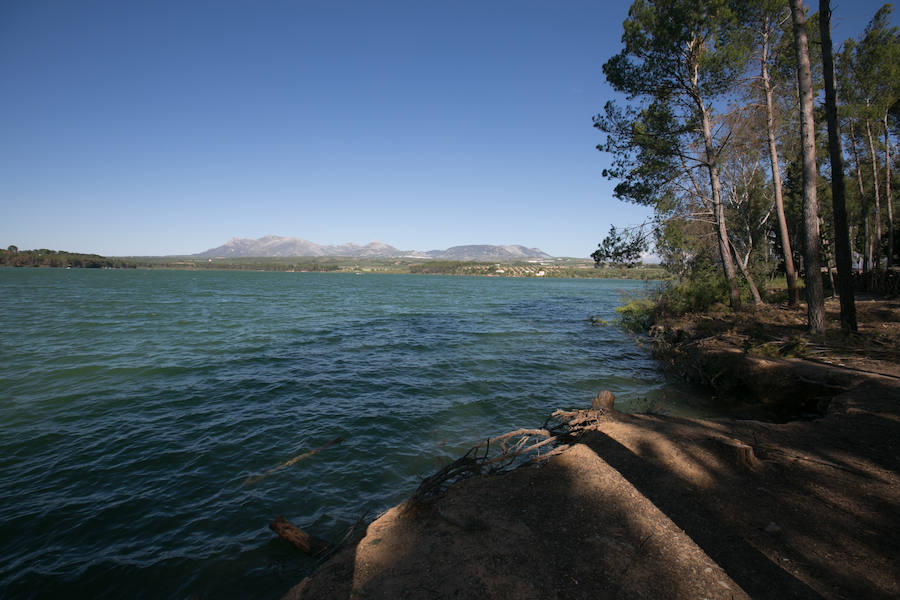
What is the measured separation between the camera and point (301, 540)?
526 cm

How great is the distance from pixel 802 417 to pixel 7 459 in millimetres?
17319

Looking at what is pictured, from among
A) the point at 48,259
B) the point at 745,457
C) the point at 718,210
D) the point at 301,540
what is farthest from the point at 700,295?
the point at 48,259

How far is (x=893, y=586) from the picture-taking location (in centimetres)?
334

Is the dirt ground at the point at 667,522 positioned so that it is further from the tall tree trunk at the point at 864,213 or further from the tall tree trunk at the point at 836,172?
the tall tree trunk at the point at 864,213

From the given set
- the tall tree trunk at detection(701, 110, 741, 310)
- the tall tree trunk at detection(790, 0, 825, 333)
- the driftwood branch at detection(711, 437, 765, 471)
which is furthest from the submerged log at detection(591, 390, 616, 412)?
the tall tree trunk at detection(701, 110, 741, 310)

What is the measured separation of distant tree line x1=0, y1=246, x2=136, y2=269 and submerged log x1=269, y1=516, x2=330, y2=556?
199m

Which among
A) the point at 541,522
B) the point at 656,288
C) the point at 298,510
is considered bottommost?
the point at 298,510

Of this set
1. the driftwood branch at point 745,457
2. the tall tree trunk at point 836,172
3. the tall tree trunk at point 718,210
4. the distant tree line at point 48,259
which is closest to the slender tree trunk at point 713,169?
the tall tree trunk at point 718,210

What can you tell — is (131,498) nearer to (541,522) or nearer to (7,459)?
(7,459)

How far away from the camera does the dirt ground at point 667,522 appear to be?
3531 mm

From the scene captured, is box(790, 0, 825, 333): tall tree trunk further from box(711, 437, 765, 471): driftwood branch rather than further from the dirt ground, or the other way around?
box(711, 437, 765, 471): driftwood branch

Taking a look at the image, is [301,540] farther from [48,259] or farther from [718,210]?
[48,259]

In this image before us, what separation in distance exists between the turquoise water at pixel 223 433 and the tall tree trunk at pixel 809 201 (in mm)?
4793

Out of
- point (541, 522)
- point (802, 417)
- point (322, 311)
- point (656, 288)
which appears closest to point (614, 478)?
point (541, 522)
